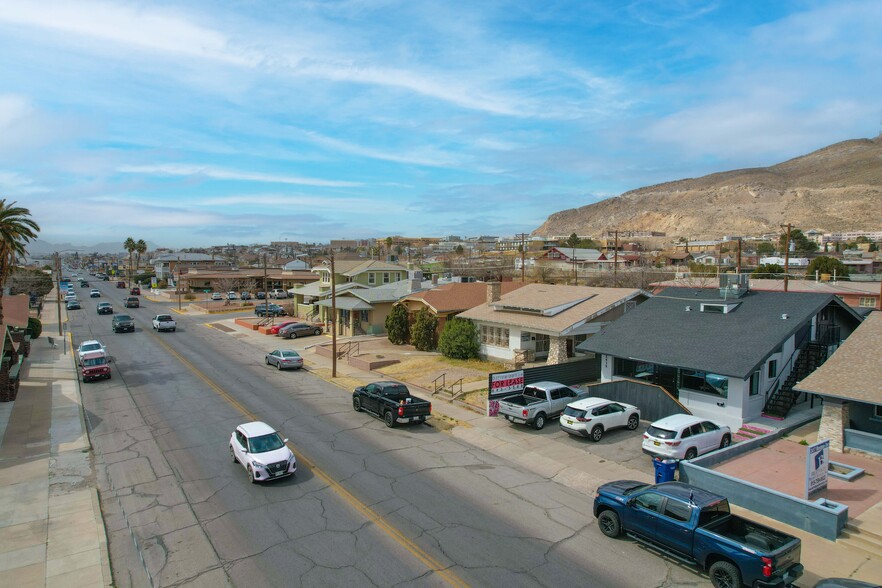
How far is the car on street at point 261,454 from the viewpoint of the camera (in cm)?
1662

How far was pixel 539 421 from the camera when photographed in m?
23.2

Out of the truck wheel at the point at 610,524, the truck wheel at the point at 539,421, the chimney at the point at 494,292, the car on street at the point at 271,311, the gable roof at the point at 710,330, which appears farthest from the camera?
the car on street at the point at 271,311

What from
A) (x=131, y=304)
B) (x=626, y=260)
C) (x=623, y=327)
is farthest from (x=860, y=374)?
(x=626, y=260)

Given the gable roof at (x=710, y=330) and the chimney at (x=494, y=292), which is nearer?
the gable roof at (x=710, y=330)

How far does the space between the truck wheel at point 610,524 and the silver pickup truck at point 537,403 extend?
8.75 m

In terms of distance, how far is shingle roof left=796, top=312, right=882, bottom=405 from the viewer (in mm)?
18562

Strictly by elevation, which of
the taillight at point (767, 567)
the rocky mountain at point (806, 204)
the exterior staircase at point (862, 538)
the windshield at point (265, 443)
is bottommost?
the exterior staircase at point (862, 538)

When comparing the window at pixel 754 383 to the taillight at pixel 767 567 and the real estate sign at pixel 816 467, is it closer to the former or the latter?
the real estate sign at pixel 816 467

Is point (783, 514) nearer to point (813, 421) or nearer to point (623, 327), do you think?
point (813, 421)

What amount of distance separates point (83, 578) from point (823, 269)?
81.0 m

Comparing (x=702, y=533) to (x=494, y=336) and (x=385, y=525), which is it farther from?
(x=494, y=336)

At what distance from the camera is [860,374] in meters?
19.6

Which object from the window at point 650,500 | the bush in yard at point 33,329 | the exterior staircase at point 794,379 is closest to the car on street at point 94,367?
the bush in yard at point 33,329

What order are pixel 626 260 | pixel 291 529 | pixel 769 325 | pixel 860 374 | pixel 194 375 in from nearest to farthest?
pixel 291 529 < pixel 860 374 < pixel 769 325 < pixel 194 375 < pixel 626 260
